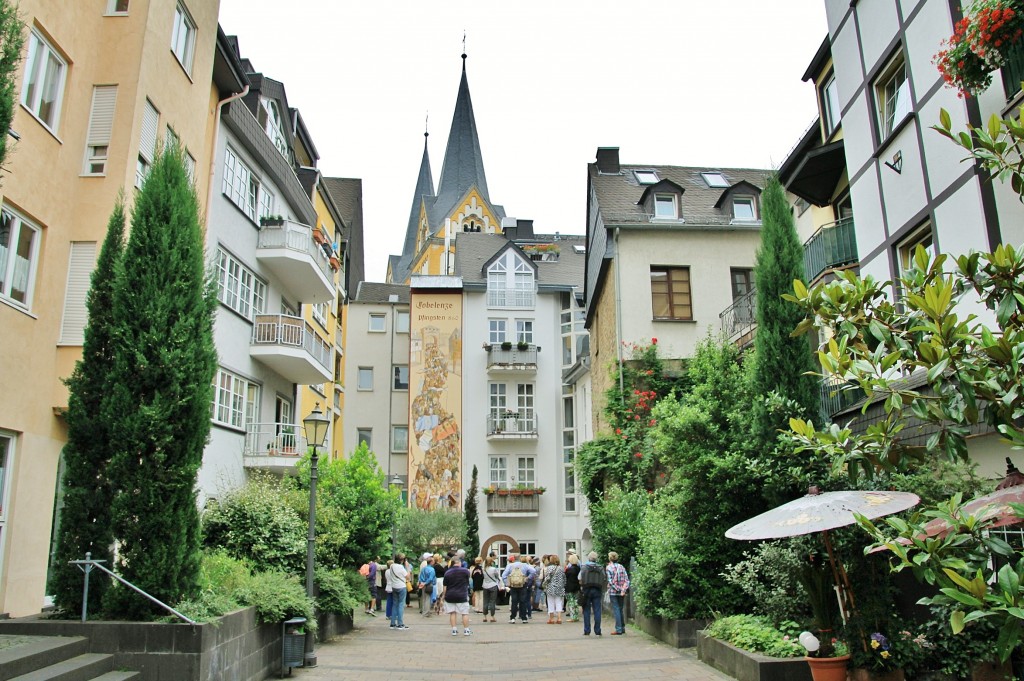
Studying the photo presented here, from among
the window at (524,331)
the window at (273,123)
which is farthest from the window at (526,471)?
the window at (273,123)

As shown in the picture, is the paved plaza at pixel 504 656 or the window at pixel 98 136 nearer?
the paved plaza at pixel 504 656

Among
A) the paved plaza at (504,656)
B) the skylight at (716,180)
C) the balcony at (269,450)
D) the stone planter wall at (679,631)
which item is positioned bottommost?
the paved plaza at (504,656)

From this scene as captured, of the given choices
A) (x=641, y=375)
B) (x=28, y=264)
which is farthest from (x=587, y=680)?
(x=641, y=375)

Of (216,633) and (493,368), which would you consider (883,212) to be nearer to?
(216,633)

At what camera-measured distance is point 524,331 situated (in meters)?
42.2

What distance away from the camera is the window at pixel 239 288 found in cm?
1972

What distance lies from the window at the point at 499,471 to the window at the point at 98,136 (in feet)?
93.7

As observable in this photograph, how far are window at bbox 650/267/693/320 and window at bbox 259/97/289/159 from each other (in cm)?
1215

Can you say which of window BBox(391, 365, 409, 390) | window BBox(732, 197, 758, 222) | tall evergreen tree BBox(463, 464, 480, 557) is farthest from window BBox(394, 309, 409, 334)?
window BBox(732, 197, 758, 222)

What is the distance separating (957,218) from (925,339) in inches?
233

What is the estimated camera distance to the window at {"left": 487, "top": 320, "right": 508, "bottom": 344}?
41938 millimetres

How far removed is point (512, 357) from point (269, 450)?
67.6 ft

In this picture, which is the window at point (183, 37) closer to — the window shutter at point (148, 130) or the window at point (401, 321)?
the window shutter at point (148, 130)

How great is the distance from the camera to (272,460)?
69.6 feet
